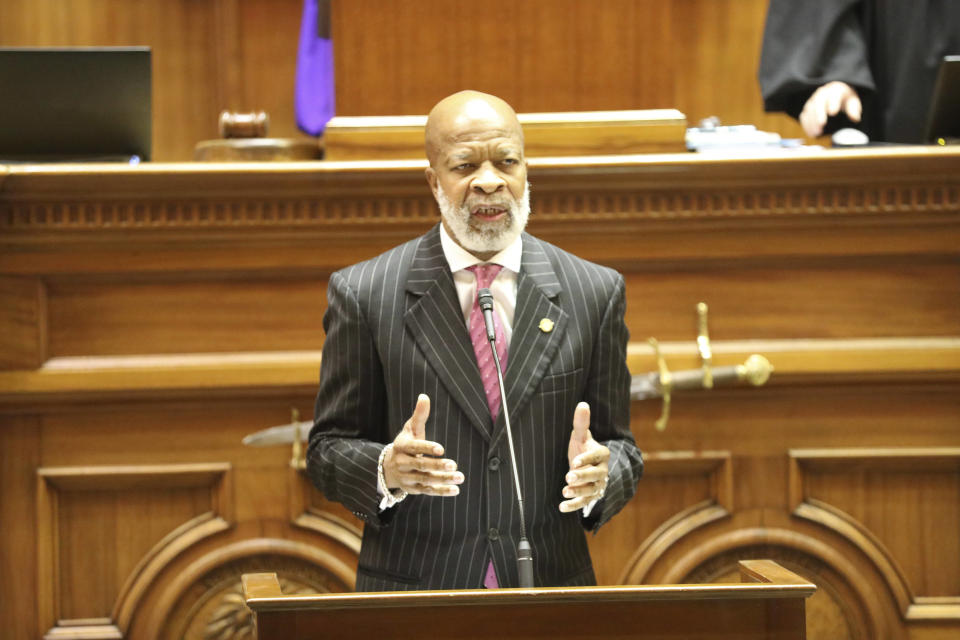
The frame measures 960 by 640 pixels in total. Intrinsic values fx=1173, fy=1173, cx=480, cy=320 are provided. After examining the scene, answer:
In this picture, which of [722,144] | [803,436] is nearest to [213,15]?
[722,144]

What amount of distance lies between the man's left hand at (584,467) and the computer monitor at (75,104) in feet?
4.67

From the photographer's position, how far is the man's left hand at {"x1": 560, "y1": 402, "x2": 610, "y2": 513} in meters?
1.69

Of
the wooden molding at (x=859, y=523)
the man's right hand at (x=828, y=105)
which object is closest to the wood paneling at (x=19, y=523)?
the wooden molding at (x=859, y=523)

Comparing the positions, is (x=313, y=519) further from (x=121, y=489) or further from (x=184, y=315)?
(x=184, y=315)

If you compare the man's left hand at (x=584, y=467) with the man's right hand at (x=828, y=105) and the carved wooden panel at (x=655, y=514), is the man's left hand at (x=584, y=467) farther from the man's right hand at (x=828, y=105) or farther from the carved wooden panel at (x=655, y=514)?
the man's right hand at (x=828, y=105)

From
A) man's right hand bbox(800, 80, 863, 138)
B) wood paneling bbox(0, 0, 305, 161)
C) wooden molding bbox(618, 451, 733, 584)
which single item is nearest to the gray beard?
wooden molding bbox(618, 451, 733, 584)

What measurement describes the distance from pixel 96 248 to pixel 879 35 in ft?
7.11

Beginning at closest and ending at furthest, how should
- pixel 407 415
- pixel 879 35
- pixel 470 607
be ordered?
1. pixel 470 607
2. pixel 407 415
3. pixel 879 35

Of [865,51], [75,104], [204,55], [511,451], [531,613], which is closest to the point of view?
[531,613]

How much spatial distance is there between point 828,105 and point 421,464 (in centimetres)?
182

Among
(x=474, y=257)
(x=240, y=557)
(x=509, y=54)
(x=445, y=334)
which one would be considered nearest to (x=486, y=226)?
(x=474, y=257)

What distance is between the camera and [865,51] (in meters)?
3.21

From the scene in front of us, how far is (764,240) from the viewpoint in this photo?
261 centimetres

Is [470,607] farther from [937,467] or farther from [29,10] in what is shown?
[29,10]
